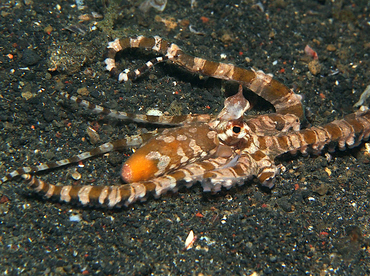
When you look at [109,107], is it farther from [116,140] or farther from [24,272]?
[24,272]

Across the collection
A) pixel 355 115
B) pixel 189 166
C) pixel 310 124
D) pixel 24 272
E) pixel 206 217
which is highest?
pixel 355 115

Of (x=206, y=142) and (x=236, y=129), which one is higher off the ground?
(x=236, y=129)

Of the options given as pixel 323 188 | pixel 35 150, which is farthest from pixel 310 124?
pixel 35 150

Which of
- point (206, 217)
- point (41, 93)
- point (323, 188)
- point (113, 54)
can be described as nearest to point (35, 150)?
point (41, 93)

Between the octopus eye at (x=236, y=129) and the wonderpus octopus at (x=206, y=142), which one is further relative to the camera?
the octopus eye at (x=236, y=129)

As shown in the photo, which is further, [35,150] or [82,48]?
[82,48]

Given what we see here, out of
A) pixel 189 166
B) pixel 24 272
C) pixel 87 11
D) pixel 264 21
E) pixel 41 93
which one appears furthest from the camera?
pixel 264 21

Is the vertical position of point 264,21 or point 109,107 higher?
point 264,21

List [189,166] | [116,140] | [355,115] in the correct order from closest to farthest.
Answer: [189,166]
[116,140]
[355,115]

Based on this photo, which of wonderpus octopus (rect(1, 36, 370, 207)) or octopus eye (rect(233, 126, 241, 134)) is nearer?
wonderpus octopus (rect(1, 36, 370, 207))
